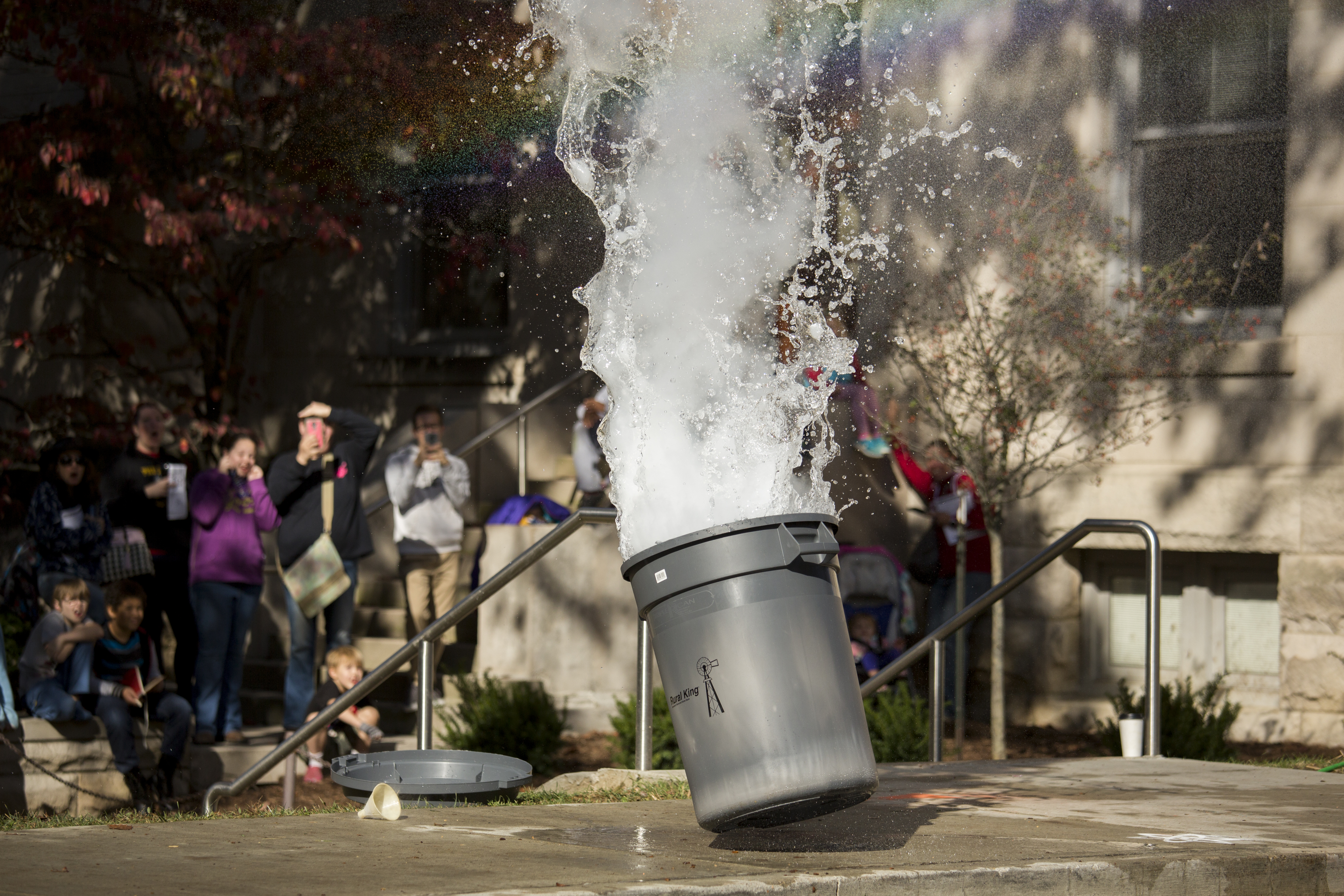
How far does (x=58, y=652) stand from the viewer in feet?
25.0

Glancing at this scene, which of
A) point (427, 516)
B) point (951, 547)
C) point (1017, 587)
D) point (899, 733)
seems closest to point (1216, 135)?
point (951, 547)

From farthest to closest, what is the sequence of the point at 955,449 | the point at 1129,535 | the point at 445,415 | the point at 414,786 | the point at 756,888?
the point at 445,415
the point at 1129,535
the point at 955,449
the point at 414,786
the point at 756,888

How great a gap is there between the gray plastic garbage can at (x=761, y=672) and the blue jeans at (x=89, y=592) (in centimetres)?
486

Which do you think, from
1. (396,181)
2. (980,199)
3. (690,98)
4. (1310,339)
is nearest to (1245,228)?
(1310,339)

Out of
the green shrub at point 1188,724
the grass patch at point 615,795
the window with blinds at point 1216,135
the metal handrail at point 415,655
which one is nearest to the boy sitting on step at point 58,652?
the metal handrail at point 415,655

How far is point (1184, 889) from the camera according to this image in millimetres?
4195

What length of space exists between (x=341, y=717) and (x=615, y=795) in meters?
2.69

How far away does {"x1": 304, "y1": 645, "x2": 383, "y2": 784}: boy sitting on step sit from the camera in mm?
7871

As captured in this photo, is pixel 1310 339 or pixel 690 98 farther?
pixel 1310 339

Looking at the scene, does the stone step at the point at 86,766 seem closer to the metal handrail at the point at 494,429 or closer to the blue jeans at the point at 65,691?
the blue jeans at the point at 65,691

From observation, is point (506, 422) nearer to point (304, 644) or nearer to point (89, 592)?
point (304, 644)

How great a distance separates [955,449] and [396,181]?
4.14 metres

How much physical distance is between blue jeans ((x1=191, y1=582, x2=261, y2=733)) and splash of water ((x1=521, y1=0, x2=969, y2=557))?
10.1 feet

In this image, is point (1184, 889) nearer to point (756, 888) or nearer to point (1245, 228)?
point (756, 888)
